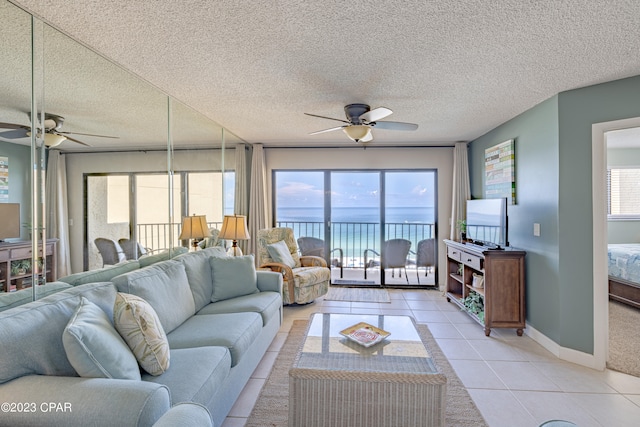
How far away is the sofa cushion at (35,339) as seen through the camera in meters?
1.33

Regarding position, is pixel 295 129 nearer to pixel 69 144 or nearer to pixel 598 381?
pixel 69 144

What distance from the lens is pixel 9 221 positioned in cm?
182

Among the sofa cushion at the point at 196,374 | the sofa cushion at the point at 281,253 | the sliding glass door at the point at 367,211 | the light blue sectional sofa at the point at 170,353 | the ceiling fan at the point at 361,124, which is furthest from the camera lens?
the sliding glass door at the point at 367,211

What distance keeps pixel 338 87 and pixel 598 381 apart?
3257 millimetres

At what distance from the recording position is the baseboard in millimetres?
2781

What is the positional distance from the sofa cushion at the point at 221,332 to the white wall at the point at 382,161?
10.7ft

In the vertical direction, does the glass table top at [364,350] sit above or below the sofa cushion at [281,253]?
below

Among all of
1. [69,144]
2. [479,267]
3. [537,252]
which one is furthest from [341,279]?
[69,144]

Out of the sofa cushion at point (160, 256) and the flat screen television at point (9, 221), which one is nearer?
the flat screen television at point (9, 221)

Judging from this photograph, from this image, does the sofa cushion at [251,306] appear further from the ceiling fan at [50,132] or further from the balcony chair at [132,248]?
the ceiling fan at [50,132]

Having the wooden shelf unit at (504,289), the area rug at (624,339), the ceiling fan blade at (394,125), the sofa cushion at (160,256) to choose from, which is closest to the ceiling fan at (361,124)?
the ceiling fan blade at (394,125)

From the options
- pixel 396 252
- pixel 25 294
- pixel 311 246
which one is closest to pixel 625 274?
pixel 396 252

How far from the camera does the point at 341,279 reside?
19.2ft

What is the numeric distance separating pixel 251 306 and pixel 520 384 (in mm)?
2268
